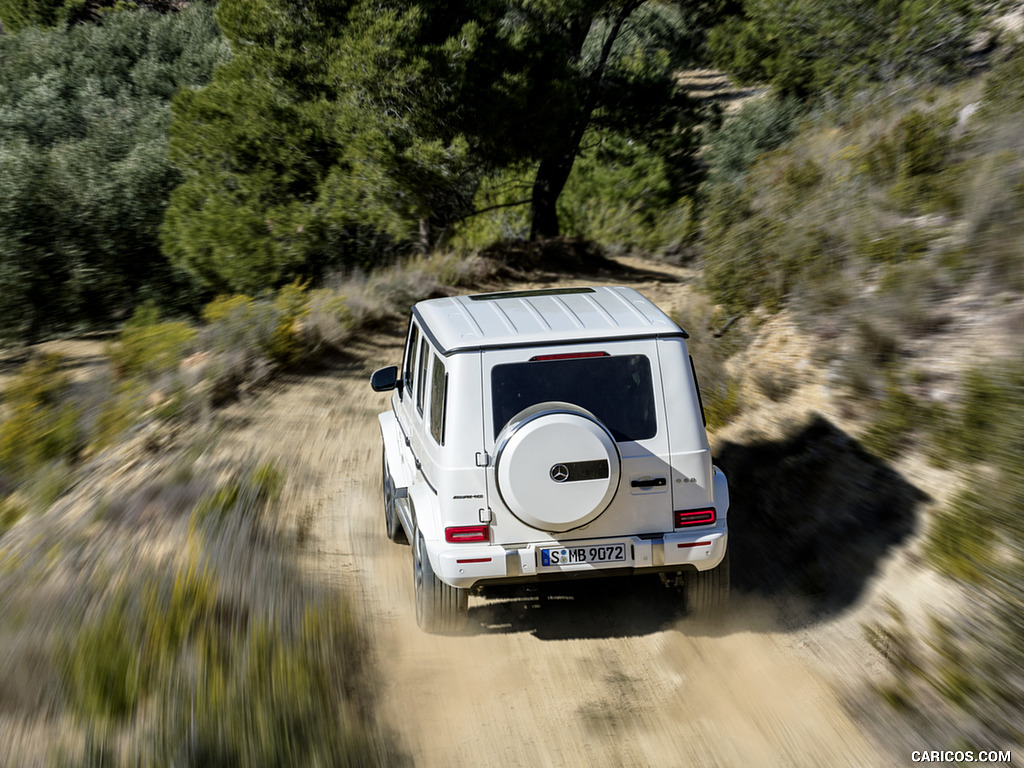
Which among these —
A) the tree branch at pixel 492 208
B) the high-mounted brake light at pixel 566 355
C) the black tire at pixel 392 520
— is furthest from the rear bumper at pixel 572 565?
the tree branch at pixel 492 208

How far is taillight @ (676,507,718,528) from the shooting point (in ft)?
14.6

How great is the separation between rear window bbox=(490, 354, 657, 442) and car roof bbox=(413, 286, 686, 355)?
133mm

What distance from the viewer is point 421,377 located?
5.39m

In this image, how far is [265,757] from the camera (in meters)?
3.50

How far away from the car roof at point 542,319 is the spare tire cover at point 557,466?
464 mm

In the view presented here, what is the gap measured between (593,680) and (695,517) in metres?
1.04

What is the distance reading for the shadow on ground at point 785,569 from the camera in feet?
16.4

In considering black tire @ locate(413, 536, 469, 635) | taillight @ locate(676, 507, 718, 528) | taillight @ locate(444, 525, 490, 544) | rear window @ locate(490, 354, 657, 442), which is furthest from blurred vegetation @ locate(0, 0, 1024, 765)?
rear window @ locate(490, 354, 657, 442)

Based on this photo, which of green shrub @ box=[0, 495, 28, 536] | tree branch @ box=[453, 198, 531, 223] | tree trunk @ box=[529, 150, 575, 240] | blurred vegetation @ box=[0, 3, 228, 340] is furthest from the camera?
tree trunk @ box=[529, 150, 575, 240]

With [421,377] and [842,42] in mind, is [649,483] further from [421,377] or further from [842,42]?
[842,42]

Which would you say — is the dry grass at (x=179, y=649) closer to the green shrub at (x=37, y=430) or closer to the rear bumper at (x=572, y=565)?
the rear bumper at (x=572, y=565)

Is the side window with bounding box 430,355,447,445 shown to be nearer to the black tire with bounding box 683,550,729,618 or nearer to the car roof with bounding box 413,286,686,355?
the car roof with bounding box 413,286,686,355

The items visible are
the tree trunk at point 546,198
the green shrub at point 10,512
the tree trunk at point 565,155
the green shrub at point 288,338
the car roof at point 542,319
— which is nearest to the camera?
the car roof at point 542,319

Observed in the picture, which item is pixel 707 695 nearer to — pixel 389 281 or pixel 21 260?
pixel 389 281
